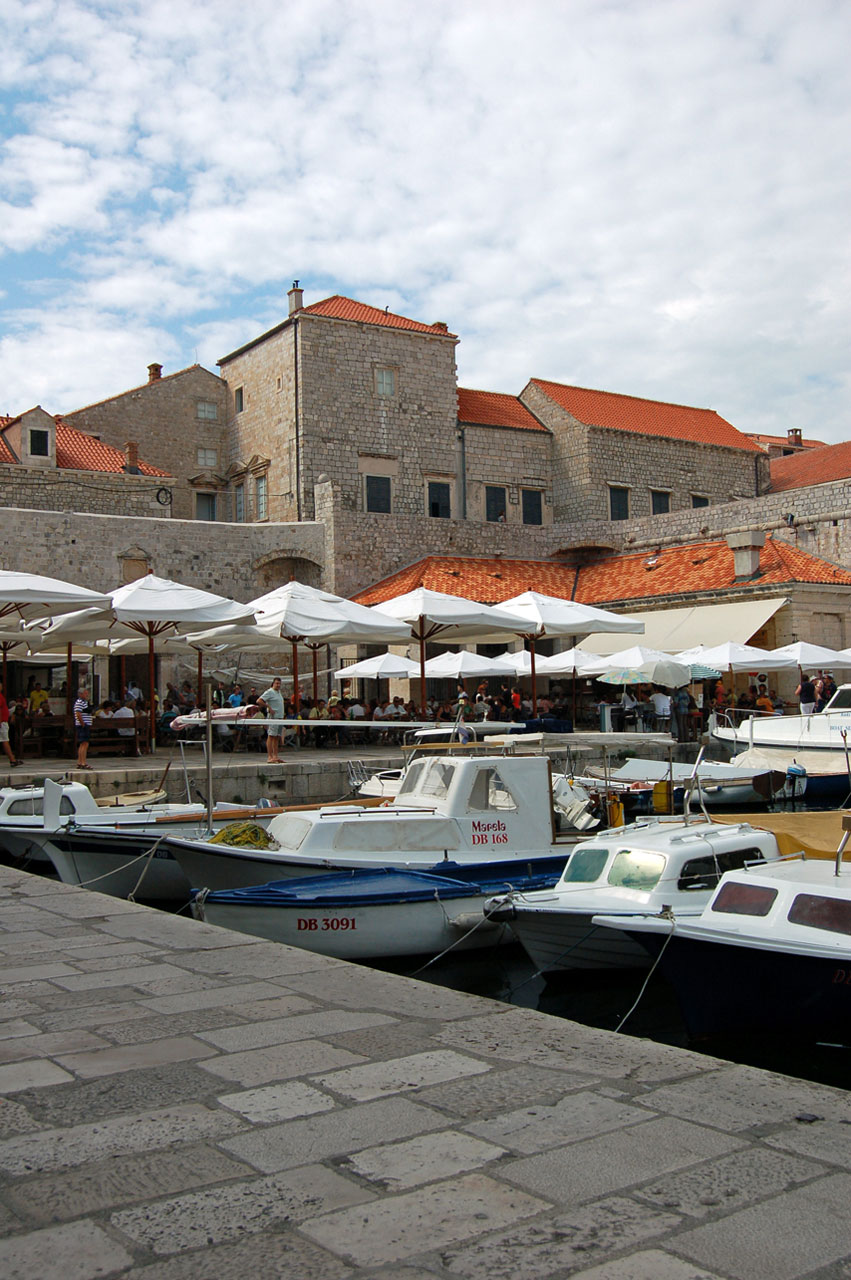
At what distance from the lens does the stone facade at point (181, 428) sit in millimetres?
35562

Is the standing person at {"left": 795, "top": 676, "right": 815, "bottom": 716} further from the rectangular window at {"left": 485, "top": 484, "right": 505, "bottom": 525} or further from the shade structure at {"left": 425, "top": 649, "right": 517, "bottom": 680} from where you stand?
the rectangular window at {"left": 485, "top": 484, "right": 505, "bottom": 525}

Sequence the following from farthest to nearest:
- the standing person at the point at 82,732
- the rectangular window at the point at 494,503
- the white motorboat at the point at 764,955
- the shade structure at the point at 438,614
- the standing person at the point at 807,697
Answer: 1. the rectangular window at the point at 494,503
2. the standing person at the point at 807,697
3. the shade structure at the point at 438,614
4. the standing person at the point at 82,732
5. the white motorboat at the point at 764,955

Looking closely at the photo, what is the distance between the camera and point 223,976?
5445mm

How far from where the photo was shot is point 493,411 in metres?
37.4

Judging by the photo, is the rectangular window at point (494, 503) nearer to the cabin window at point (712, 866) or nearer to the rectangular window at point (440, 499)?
the rectangular window at point (440, 499)

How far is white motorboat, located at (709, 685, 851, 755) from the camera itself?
18781 millimetres

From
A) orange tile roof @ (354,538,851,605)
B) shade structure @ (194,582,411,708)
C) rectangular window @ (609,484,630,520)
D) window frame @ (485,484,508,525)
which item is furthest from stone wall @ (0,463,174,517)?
rectangular window @ (609,484,630,520)

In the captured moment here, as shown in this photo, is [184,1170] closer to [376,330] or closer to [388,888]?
[388,888]

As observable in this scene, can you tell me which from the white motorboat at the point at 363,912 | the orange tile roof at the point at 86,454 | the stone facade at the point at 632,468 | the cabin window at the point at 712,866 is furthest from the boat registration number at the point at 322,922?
the stone facade at the point at 632,468

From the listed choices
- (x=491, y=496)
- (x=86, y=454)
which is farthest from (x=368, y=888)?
(x=491, y=496)

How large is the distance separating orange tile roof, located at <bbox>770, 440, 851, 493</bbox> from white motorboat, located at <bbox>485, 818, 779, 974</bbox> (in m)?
28.6

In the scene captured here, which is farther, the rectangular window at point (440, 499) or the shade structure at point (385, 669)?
the rectangular window at point (440, 499)

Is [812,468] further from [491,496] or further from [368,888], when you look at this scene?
[368,888]

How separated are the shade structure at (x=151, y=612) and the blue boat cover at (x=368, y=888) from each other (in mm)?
6577
